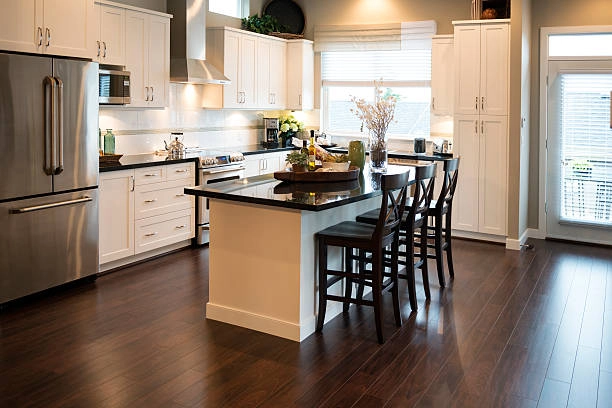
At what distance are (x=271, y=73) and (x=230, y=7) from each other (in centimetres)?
94

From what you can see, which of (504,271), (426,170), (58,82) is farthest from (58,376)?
(504,271)

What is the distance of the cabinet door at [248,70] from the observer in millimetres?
7388

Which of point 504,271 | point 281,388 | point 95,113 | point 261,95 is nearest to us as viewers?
point 281,388

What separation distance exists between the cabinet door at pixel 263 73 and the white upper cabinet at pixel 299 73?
1.32 feet

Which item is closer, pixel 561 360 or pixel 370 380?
pixel 370 380

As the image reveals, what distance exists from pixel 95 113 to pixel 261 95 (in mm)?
3074

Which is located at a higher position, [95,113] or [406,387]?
[95,113]

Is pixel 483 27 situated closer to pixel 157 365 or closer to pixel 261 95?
pixel 261 95

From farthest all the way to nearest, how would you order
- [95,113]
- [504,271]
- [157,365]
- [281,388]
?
1. [504,271]
2. [95,113]
3. [157,365]
4. [281,388]

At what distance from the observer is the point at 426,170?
4.56 metres

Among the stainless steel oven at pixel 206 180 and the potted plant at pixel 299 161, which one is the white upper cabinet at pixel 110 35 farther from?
the potted plant at pixel 299 161

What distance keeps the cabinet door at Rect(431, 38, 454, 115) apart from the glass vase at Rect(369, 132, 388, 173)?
2.36 m

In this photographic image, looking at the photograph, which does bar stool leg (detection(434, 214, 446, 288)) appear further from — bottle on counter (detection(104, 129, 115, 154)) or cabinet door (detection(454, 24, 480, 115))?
bottle on counter (detection(104, 129, 115, 154))

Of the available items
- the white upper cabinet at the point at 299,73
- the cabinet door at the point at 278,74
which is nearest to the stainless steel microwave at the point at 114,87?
the cabinet door at the point at 278,74
